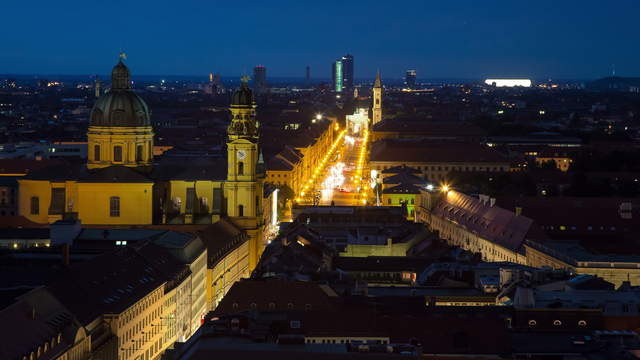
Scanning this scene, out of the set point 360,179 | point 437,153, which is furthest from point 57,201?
point 437,153

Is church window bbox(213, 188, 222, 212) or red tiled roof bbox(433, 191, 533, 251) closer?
church window bbox(213, 188, 222, 212)

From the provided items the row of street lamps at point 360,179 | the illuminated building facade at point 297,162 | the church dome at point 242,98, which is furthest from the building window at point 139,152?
the illuminated building facade at point 297,162

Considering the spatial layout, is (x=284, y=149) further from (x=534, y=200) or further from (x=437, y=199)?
(x=534, y=200)

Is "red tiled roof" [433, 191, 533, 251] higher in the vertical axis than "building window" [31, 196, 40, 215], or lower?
lower

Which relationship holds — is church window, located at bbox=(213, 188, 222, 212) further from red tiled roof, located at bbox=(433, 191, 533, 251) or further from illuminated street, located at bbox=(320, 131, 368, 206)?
illuminated street, located at bbox=(320, 131, 368, 206)

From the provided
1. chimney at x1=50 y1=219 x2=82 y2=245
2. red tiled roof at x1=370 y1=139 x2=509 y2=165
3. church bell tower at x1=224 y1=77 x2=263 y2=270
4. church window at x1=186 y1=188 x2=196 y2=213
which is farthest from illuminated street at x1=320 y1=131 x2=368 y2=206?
chimney at x1=50 y1=219 x2=82 y2=245

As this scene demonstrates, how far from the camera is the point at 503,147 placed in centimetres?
19175

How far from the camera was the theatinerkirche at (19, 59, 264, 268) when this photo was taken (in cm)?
8119

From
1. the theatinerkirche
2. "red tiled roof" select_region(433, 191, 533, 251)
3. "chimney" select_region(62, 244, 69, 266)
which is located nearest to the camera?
"chimney" select_region(62, 244, 69, 266)

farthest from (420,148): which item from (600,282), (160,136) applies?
(600,282)

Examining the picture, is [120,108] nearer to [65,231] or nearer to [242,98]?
[242,98]

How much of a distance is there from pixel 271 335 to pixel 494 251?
43393mm

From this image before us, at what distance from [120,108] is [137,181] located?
5.21 m

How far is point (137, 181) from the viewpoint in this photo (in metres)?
80.8
